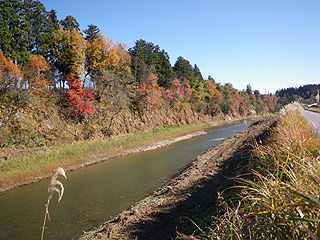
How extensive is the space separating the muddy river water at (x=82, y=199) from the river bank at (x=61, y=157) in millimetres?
1059

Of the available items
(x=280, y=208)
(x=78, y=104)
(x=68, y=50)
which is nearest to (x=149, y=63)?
(x=68, y=50)

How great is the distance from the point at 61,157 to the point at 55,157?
18.5 inches

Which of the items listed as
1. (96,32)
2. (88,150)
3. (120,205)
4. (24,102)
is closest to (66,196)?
(120,205)

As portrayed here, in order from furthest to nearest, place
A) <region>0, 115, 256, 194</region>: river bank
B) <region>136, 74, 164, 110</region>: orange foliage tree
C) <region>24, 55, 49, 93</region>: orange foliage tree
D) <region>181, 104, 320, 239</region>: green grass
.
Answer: <region>136, 74, 164, 110</region>: orange foliage tree
<region>24, 55, 49, 93</region>: orange foliage tree
<region>0, 115, 256, 194</region>: river bank
<region>181, 104, 320, 239</region>: green grass

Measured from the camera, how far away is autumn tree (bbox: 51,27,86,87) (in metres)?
28.3

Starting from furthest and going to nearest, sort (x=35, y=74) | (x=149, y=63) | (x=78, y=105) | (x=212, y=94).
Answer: (x=212, y=94)
(x=149, y=63)
(x=35, y=74)
(x=78, y=105)

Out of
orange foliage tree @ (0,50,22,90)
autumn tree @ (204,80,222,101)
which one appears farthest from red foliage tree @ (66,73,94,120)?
autumn tree @ (204,80,222,101)

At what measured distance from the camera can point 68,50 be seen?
28828mm

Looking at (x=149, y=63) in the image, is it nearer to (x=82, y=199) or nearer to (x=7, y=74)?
(x=7, y=74)

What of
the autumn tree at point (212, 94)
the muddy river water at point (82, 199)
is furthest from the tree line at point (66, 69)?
the autumn tree at point (212, 94)

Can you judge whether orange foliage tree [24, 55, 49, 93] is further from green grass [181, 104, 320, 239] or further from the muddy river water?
green grass [181, 104, 320, 239]

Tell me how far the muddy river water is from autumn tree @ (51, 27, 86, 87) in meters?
18.0

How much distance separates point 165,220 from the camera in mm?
5684

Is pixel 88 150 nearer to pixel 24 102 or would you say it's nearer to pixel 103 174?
pixel 103 174
